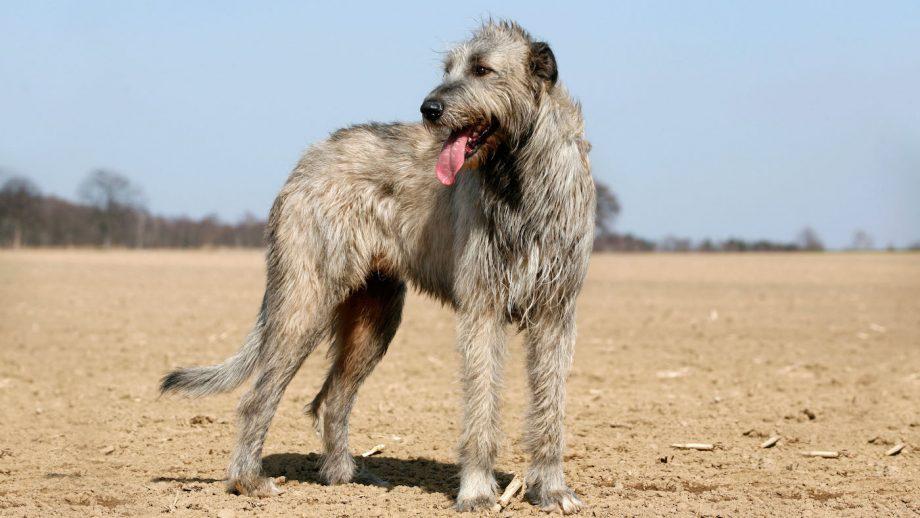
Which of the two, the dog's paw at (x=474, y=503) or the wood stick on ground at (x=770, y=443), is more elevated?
the wood stick on ground at (x=770, y=443)

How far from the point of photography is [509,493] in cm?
579

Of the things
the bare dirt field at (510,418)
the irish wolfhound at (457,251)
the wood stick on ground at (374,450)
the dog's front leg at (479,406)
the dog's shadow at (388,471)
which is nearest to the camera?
the irish wolfhound at (457,251)

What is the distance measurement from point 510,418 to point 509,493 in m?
2.87

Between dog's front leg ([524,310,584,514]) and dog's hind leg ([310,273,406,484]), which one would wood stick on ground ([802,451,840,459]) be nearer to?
dog's front leg ([524,310,584,514])

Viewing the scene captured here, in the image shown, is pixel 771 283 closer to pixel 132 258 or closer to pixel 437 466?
pixel 437 466

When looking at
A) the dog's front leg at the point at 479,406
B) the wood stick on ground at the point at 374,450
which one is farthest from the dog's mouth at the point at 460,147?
the wood stick on ground at the point at 374,450

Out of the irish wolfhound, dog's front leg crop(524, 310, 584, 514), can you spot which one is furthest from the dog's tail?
dog's front leg crop(524, 310, 584, 514)

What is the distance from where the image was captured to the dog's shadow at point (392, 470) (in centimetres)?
647

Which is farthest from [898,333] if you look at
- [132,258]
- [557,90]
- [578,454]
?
[132,258]

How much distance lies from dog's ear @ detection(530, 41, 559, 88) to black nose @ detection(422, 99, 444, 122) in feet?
2.08

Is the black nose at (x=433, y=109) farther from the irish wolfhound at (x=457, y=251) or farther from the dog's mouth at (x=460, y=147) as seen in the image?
the dog's mouth at (x=460, y=147)

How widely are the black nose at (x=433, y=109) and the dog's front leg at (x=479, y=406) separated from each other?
120 centimetres

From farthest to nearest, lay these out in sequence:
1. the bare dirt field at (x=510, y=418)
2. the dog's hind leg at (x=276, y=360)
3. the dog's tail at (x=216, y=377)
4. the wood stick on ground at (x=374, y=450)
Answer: the wood stick on ground at (x=374, y=450) → the dog's tail at (x=216, y=377) → the dog's hind leg at (x=276, y=360) → the bare dirt field at (x=510, y=418)

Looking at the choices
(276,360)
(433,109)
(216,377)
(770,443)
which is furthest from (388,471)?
(770,443)
